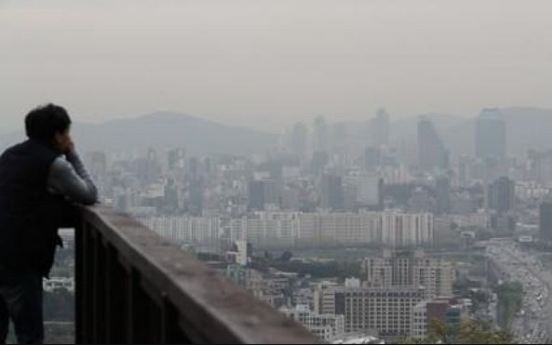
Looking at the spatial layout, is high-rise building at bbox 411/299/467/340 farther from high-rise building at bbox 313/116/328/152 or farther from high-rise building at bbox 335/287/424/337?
high-rise building at bbox 313/116/328/152

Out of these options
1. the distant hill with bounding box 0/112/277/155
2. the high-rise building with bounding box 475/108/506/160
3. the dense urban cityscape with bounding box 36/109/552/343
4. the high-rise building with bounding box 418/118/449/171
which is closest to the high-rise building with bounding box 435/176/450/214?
the dense urban cityscape with bounding box 36/109/552/343

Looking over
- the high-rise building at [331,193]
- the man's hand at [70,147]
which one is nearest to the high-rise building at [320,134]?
the high-rise building at [331,193]

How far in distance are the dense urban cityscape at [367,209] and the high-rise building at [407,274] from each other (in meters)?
0.07

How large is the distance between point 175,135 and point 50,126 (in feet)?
222

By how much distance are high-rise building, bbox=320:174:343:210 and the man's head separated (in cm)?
6025

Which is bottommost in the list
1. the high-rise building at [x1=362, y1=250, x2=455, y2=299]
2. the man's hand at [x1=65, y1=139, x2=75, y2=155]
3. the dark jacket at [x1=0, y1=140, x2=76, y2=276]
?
the high-rise building at [x1=362, y1=250, x2=455, y2=299]

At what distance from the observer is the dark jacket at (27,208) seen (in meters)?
6.41

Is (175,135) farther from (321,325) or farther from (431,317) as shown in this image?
(431,317)

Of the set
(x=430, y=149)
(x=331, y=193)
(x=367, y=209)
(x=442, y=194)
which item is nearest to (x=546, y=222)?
(x=367, y=209)

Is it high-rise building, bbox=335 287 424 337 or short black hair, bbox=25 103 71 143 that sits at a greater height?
short black hair, bbox=25 103 71 143

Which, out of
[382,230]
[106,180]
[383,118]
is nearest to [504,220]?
[382,230]

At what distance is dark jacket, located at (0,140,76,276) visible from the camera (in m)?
6.41

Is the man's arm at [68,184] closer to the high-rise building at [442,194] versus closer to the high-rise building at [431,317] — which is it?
the high-rise building at [431,317]

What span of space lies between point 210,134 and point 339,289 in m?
43.3
